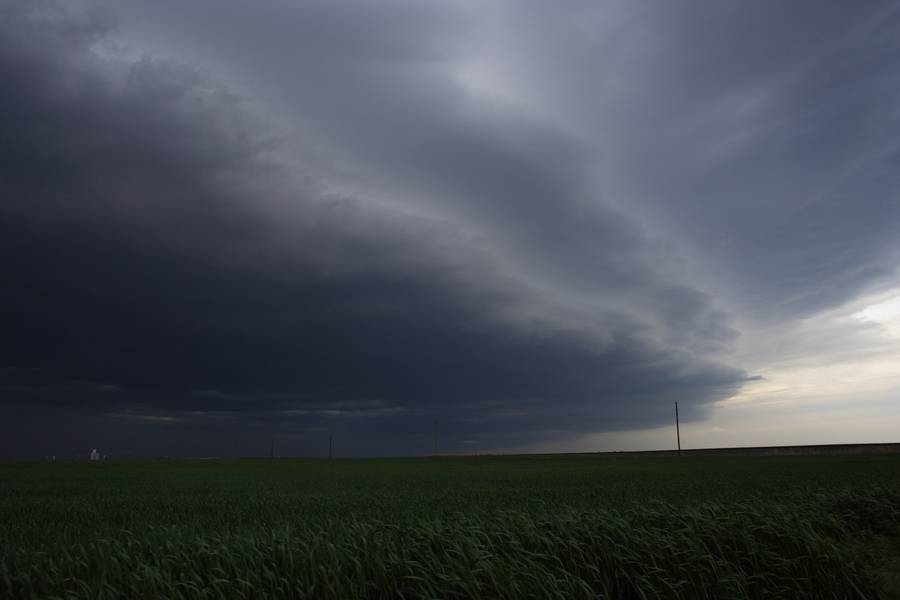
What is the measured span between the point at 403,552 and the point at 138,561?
16.4ft

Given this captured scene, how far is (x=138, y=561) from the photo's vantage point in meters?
11.6

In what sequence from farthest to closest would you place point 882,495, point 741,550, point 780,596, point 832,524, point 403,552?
1. point 882,495
2. point 832,524
3. point 741,550
4. point 780,596
5. point 403,552

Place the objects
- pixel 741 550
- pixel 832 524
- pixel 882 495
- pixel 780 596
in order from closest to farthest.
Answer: pixel 780 596
pixel 741 550
pixel 832 524
pixel 882 495

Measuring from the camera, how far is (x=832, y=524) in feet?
55.0

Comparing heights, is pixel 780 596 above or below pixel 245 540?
below

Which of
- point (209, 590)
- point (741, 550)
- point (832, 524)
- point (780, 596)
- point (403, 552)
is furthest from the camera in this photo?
point (832, 524)

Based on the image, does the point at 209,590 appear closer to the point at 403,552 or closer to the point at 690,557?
the point at 403,552

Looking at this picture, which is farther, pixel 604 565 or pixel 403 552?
pixel 604 565

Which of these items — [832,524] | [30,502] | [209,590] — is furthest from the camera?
[30,502]

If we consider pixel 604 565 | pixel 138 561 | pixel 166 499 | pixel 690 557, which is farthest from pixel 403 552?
pixel 166 499

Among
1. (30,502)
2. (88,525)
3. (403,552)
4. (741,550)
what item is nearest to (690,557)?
(741,550)

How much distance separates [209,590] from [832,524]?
51.9ft

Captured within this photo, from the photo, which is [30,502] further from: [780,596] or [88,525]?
[780,596]

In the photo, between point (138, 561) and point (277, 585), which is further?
point (138, 561)
